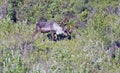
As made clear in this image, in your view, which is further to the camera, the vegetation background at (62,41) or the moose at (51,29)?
the moose at (51,29)

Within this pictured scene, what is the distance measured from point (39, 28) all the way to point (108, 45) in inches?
155

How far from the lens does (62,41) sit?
16.9 m

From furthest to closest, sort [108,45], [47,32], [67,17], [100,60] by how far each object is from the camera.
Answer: [67,17] → [47,32] → [108,45] → [100,60]

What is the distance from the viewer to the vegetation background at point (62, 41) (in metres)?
8.53

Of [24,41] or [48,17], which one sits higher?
[24,41]

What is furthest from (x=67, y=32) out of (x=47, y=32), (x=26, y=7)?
(x=26, y=7)

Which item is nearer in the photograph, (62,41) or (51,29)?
(62,41)

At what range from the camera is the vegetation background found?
8.53 metres

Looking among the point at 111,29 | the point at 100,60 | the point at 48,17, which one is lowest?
the point at 48,17

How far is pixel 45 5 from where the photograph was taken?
2244 centimetres

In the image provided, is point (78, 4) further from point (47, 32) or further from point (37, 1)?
point (47, 32)

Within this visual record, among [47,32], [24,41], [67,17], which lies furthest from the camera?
[67,17]

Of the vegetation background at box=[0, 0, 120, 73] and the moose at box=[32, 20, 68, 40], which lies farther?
the moose at box=[32, 20, 68, 40]

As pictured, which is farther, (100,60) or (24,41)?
(24,41)
